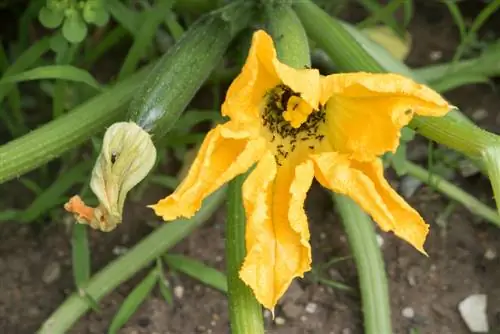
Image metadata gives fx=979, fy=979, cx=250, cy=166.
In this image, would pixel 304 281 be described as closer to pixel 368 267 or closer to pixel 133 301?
pixel 368 267

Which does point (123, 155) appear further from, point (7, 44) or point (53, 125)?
point (7, 44)

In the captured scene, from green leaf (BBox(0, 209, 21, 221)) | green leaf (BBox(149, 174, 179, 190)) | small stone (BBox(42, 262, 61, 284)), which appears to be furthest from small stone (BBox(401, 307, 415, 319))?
green leaf (BBox(0, 209, 21, 221))

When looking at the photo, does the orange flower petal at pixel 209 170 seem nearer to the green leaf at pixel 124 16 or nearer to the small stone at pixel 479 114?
the green leaf at pixel 124 16

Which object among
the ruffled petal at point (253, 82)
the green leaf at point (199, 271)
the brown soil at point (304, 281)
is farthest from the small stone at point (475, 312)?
the ruffled petal at point (253, 82)

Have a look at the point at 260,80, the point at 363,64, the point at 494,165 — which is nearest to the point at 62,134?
the point at 260,80

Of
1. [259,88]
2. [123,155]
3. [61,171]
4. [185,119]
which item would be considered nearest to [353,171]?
[259,88]

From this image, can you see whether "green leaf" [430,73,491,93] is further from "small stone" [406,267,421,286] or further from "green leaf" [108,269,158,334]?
"green leaf" [108,269,158,334]

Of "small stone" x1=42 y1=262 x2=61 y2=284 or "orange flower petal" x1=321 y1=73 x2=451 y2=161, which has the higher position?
"orange flower petal" x1=321 y1=73 x2=451 y2=161
